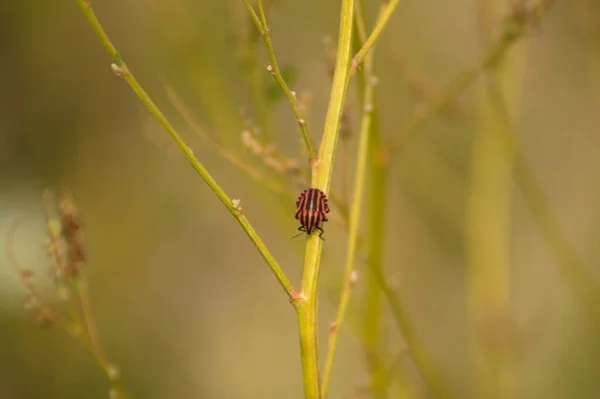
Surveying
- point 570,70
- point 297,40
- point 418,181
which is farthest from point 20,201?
point 570,70

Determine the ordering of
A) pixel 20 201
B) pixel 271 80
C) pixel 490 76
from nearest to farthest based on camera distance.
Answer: pixel 271 80
pixel 490 76
pixel 20 201

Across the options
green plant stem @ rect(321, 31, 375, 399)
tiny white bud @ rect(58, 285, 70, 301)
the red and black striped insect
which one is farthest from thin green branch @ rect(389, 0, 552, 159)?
tiny white bud @ rect(58, 285, 70, 301)

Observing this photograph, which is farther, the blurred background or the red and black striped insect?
the blurred background

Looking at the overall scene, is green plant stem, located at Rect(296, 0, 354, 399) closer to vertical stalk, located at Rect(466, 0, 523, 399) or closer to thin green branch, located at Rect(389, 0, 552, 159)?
thin green branch, located at Rect(389, 0, 552, 159)

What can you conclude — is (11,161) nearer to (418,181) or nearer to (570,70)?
(418,181)

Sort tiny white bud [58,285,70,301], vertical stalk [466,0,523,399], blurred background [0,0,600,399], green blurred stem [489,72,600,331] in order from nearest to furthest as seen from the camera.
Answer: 1. tiny white bud [58,285,70,301]
2. green blurred stem [489,72,600,331]
3. vertical stalk [466,0,523,399]
4. blurred background [0,0,600,399]

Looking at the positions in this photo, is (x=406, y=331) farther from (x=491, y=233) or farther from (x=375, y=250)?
(x=491, y=233)

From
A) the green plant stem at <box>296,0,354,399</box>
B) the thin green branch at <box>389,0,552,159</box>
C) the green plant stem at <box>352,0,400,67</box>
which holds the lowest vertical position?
the green plant stem at <box>296,0,354,399</box>
